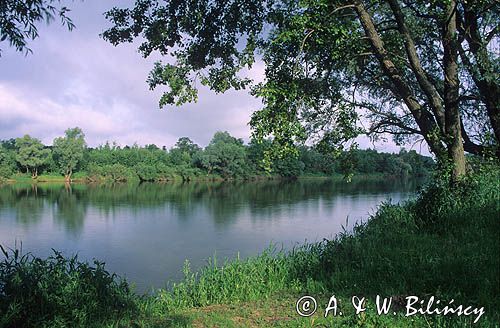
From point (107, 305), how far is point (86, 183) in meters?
59.6

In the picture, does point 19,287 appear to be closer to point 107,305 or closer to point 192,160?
point 107,305

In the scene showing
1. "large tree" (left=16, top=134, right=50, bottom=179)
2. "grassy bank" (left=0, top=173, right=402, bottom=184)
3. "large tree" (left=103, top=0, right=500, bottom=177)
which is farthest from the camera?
"grassy bank" (left=0, top=173, right=402, bottom=184)

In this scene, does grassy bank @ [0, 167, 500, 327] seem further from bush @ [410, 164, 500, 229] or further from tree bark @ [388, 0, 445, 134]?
tree bark @ [388, 0, 445, 134]

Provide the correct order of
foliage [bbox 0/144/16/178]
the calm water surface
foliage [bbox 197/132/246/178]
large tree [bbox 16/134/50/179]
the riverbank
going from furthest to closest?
foliage [bbox 197/132/246/178]
the riverbank
large tree [bbox 16/134/50/179]
foliage [bbox 0/144/16/178]
the calm water surface

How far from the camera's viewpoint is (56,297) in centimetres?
450

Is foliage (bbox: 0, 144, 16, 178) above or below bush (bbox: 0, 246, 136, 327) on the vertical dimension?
above

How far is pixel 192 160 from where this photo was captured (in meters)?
69.2

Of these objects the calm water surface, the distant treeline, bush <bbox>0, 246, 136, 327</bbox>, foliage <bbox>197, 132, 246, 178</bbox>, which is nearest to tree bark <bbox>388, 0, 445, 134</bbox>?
the calm water surface

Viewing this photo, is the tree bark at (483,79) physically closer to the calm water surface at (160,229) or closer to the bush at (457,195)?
the bush at (457,195)

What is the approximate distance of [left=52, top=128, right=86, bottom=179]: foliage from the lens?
60312 millimetres

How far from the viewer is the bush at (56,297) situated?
430 centimetres

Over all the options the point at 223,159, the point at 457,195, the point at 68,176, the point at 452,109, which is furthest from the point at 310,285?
the point at 68,176

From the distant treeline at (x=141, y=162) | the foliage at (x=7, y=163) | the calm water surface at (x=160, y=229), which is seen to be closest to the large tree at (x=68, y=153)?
the distant treeline at (x=141, y=162)

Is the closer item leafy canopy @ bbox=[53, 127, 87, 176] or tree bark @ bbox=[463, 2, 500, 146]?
tree bark @ bbox=[463, 2, 500, 146]
